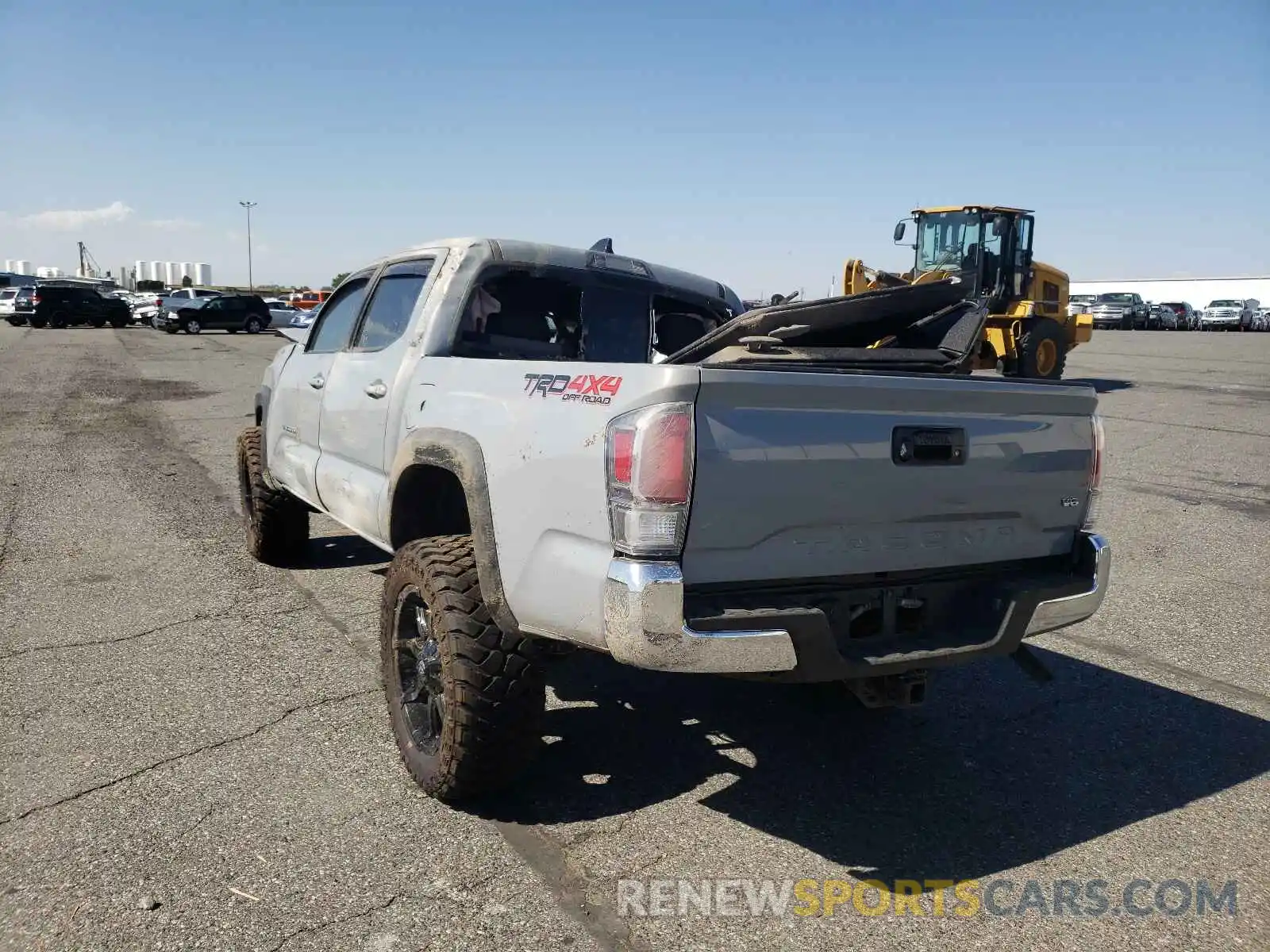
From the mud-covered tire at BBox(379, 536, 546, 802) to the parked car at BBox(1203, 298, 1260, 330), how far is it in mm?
59114

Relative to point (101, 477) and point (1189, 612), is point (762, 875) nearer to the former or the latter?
point (1189, 612)

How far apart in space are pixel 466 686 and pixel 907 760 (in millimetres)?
1837

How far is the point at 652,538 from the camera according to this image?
278cm

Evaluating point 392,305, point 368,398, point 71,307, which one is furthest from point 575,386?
point 71,307

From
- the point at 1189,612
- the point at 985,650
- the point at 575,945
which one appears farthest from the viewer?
the point at 1189,612

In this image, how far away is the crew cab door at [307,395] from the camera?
5.35 m

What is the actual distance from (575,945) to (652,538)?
44.5 inches

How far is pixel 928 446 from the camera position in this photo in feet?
10.3

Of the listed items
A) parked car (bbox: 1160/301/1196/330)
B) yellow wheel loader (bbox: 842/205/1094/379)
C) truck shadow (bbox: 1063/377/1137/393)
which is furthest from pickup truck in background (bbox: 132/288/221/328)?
parked car (bbox: 1160/301/1196/330)

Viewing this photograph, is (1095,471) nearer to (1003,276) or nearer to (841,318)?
(841,318)

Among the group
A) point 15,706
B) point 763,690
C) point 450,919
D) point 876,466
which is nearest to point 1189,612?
point 763,690

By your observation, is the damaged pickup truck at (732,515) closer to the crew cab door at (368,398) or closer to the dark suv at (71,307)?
the crew cab door at (368,398)

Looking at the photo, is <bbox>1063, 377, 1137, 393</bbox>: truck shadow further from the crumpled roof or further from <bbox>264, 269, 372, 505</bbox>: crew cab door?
the crumpled roof

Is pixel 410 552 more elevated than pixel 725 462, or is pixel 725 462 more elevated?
pixel 725 462
